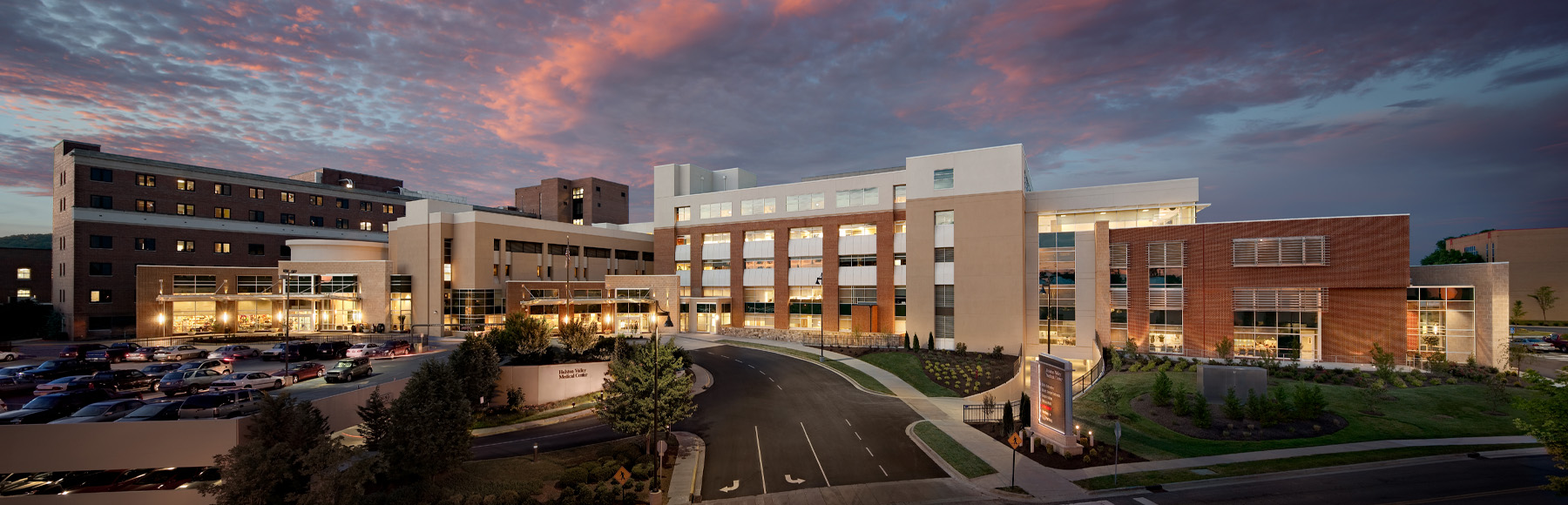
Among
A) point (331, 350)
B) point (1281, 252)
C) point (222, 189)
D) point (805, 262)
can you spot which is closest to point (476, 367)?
point (331, 350)

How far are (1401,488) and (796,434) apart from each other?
23010 mm

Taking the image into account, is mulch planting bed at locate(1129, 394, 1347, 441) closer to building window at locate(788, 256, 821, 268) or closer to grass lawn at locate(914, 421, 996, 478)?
grass lawn at locate(914, 421, 996, 478)

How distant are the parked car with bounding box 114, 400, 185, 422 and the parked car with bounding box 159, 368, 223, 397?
1103 cm

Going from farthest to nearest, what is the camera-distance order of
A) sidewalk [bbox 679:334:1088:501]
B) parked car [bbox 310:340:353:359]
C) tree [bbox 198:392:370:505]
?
parked car [bbox 310:340:353:359] < sidewalk [bbox 679:334:1088:501] < tree [bbox 198:392:370:505]

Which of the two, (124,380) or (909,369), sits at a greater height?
(124,380)

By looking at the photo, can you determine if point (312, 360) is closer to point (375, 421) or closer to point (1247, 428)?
point (375, 421)

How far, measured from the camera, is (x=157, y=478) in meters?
21.2

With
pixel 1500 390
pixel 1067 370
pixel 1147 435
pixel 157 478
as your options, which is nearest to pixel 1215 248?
pixel 1500 390

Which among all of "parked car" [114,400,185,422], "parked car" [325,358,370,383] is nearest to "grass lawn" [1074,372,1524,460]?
"parked car" [114,400,185,422]

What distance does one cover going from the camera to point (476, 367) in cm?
3144

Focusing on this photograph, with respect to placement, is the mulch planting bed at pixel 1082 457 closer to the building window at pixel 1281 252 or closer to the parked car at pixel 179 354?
the building window at pixel 1281 252

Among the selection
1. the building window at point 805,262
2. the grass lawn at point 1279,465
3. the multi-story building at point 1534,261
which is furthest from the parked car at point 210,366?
the multi-story building at point 1534,261

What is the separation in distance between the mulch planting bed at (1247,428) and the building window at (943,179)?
1216 inches

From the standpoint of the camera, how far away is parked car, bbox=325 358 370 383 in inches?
1342
